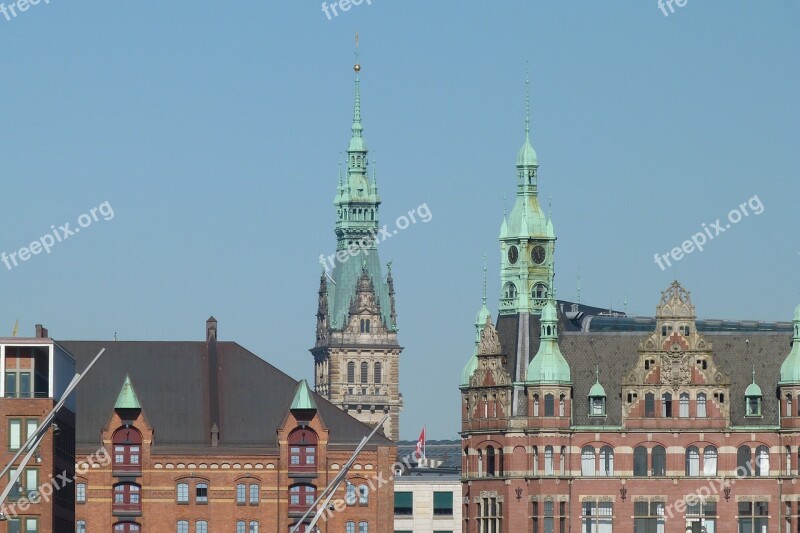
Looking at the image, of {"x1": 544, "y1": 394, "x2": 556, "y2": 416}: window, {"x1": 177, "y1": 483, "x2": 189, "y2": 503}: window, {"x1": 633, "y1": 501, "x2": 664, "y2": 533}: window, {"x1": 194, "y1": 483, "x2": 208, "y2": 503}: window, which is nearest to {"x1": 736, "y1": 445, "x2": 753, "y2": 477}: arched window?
{"x1": 633, "y1": 501, "x2": 664, "y2": 533}: window

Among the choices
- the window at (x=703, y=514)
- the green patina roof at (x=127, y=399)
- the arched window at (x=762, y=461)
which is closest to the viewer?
the window at (x=703, y=514)

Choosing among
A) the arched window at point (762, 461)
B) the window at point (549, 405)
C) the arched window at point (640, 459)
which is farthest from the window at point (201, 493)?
the arched window at point (762, 461)

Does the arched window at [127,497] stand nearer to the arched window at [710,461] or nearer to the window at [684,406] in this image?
the window at [684,406]

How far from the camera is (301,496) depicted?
655ft

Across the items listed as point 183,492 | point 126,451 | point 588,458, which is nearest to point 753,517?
point 588,458

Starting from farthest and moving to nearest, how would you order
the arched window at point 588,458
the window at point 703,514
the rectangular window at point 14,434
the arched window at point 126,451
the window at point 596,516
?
the arched window at point 588,458, the arched window at point 126,451, the window at point 596,516, the window at point 703,514, the rectangular window at point 14,434

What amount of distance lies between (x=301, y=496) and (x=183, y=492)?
7309mm

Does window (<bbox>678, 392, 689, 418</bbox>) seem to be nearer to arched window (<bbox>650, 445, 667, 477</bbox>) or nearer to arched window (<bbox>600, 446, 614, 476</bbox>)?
arched window (<bbox>650, 445, 667, 477</bbox>)

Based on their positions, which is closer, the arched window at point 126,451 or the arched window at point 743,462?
the arched window at point 126,451

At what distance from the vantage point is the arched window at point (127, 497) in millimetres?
198500

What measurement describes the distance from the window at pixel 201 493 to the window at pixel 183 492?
56 cm

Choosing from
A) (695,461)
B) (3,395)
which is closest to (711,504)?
(695,461)

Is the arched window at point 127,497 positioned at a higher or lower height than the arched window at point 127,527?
higher

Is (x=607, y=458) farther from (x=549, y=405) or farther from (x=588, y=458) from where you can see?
(x=549, y=405)
